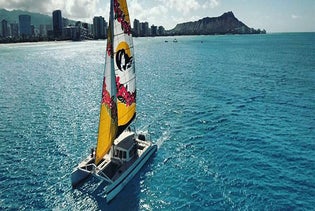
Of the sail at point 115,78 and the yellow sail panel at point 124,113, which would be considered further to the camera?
the yellow sail panel at point 124,113

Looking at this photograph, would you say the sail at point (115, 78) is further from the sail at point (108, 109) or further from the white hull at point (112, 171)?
the white hull at point (112, 171)

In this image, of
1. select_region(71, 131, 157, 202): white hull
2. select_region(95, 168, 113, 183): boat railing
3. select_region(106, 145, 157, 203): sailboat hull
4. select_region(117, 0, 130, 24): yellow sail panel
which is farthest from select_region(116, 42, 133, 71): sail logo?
select_region(95, 168, 113, 183): boat railing

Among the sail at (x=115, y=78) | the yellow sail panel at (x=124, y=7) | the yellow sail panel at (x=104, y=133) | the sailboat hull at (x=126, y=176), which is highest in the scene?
the yellow sail panel at (x=124, y=7)

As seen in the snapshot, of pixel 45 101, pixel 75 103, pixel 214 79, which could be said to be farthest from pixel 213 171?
pixel 214 79

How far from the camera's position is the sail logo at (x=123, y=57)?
37.0 metres

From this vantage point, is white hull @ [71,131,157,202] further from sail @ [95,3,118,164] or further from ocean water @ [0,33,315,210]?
sail @ [95,3,118,164]

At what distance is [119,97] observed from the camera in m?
39.3

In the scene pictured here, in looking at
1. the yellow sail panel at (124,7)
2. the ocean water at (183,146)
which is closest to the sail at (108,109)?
the yellow sail panel at (124,7)

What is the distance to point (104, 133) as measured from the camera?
36.3 m

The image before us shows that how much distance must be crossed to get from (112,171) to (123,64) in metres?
13.6

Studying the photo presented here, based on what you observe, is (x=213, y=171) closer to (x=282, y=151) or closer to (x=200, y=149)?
(x=200, y=149)

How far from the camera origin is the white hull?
35125 mm

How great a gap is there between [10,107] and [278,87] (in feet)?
225

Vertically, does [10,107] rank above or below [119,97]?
below
